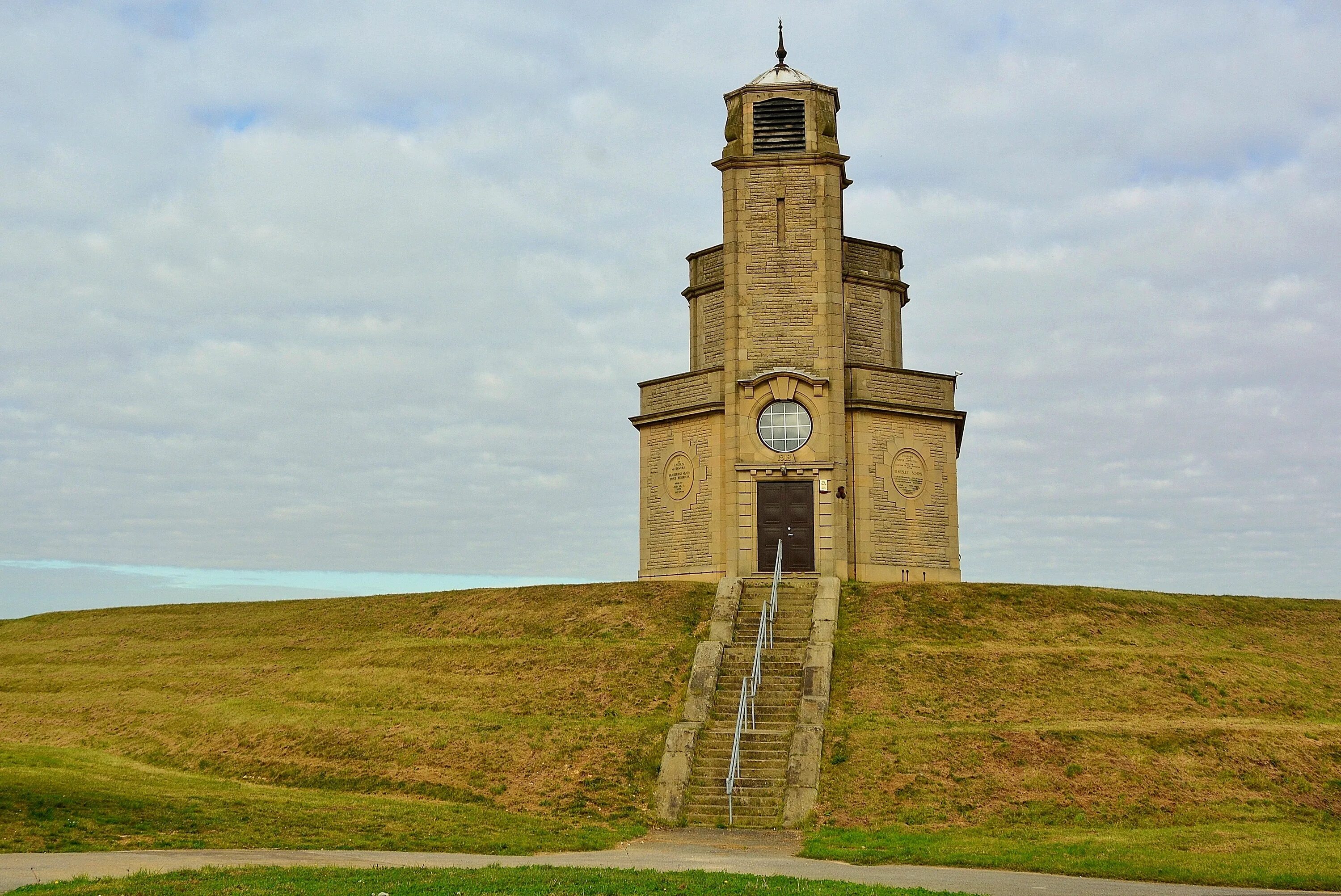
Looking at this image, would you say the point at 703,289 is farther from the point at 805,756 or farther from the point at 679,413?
the point at 805,756

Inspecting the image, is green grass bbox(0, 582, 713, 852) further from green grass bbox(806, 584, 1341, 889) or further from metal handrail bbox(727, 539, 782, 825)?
green grass bbox(806, 584, 1341, 889)

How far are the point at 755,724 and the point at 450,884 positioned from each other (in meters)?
11.5

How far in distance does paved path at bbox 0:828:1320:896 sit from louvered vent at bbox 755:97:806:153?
22.3m

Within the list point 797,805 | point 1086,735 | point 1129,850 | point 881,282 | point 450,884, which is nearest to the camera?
point 450,884

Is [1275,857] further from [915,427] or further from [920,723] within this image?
[915,427]

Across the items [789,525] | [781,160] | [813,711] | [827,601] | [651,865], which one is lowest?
[651,865]

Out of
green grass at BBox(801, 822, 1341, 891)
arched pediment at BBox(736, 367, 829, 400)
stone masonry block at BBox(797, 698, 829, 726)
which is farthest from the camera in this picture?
arched pediment at BBox(736, 367, 829, 400)

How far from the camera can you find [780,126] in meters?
36.8

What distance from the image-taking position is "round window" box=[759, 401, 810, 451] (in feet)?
Answer: 114

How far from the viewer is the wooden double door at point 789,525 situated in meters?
34.2

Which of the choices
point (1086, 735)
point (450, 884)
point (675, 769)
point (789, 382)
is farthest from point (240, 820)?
point (789, 382)

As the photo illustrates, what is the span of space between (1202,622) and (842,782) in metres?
13.1

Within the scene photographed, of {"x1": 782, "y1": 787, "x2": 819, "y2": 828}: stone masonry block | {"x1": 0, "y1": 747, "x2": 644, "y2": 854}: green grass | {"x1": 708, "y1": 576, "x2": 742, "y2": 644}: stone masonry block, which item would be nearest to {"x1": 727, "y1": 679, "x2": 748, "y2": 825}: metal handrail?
{"x1": 782, "y1": 787, "x2": 819, "y2": 828}: stone masonry block

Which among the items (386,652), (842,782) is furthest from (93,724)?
(842,782)
